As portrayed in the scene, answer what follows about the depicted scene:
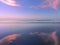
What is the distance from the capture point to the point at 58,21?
2555mm

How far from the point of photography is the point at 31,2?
8.15 ft

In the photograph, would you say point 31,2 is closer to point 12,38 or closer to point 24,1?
point 24,1

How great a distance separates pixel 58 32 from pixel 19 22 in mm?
760

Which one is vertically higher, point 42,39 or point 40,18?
point 40,18

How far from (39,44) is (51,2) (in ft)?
2.68

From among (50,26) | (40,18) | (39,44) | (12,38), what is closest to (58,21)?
(50,26)

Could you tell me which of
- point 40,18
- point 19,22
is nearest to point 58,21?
point 40,18

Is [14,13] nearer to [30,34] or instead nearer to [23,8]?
[23,8]

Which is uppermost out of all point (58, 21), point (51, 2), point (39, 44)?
point (51, 2)

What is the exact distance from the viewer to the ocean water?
7.99 ft

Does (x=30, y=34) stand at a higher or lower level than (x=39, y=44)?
higher

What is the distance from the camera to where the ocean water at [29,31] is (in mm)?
2436

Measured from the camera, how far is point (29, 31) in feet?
8.15

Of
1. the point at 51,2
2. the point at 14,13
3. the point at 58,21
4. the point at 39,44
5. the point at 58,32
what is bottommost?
the point at 39,44
